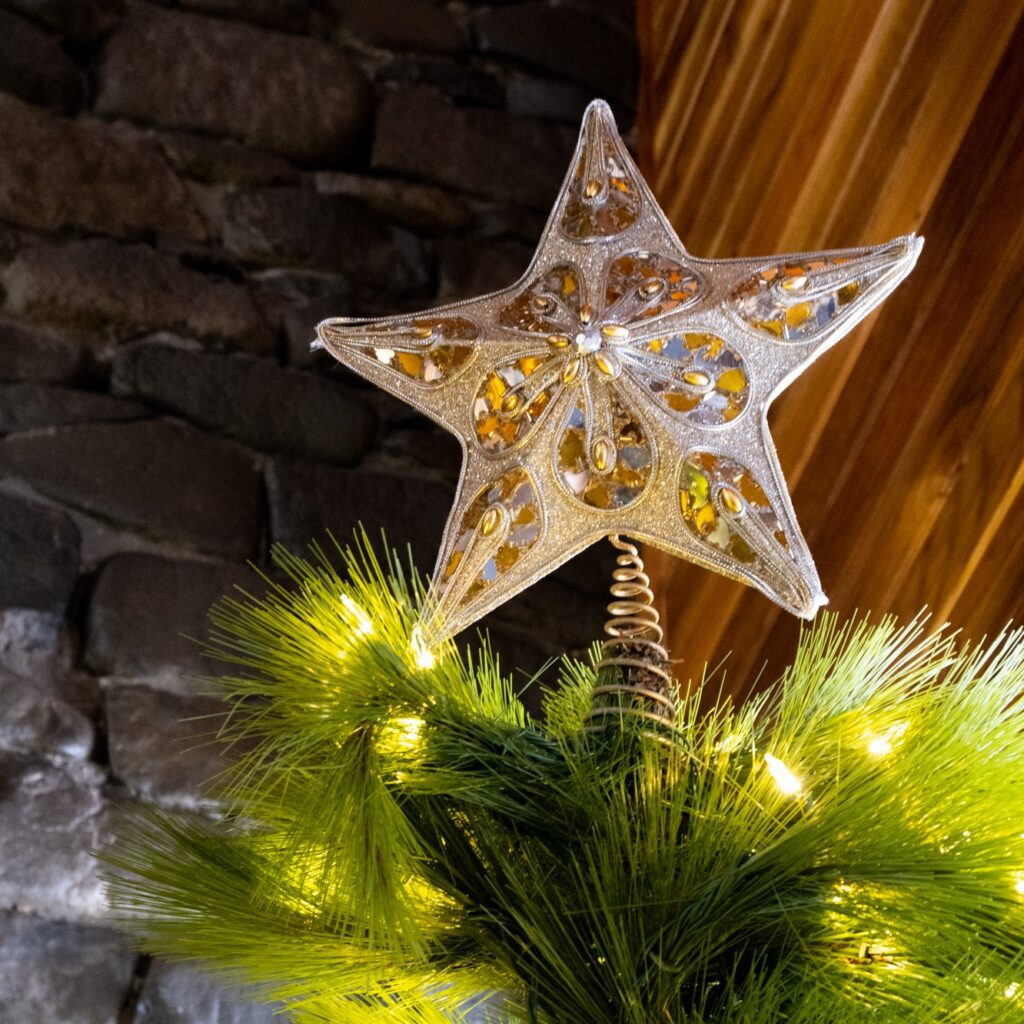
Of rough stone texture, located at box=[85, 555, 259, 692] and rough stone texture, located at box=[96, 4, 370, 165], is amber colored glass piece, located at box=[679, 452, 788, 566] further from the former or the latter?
rough stone texture, located at box=[96, 4, 370, 165]

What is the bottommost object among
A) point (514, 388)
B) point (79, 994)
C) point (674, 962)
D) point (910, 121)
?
point (79, 994)

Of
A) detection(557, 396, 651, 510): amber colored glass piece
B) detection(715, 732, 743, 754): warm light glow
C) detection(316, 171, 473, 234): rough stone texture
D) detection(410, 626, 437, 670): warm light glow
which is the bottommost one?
detection(410, 626, 437, 670): warm light glow

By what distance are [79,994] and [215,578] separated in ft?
1.23

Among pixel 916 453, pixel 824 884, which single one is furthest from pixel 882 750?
pixel 916 453

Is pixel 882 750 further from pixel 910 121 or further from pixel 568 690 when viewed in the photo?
pixel 910 121

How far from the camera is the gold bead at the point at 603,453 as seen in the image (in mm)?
652

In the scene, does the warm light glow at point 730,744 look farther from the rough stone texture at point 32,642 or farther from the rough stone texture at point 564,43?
the rough stone texture at point 564,43

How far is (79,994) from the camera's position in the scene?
3.04 feet

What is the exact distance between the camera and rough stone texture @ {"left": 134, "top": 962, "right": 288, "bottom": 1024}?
3.08ft

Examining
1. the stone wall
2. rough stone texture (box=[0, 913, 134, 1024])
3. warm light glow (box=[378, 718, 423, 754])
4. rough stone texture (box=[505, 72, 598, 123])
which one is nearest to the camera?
warm light glow (box=[378, 718, 423, 754])

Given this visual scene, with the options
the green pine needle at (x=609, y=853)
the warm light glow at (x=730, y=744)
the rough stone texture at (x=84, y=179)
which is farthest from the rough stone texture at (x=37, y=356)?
the warm light glow at (x=730, y=744)

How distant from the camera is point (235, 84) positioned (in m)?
1.32

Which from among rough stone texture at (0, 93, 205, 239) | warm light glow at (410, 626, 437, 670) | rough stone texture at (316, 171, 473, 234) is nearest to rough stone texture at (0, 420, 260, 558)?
rough stone texture at (0, 93, 205, 239)

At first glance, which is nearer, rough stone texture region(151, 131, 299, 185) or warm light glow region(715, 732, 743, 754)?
warm light glow region(715, 732, 743, 754)
